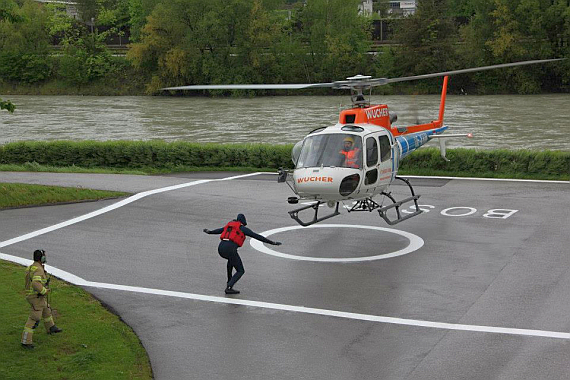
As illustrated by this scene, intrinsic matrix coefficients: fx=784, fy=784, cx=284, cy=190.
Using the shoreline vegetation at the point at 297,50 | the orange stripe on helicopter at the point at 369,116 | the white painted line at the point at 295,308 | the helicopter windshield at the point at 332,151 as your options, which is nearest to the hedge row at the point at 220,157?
the orange stripe on helicopter at the point at 369,116

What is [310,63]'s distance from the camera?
2938 inches

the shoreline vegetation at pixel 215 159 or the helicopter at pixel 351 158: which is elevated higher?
the helicopter at pixel 351 158

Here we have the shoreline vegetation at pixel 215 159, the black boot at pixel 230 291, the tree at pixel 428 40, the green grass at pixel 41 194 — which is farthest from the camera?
the tree at pixel 428 40

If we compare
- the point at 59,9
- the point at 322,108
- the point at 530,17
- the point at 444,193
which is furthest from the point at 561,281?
the point at 59,9

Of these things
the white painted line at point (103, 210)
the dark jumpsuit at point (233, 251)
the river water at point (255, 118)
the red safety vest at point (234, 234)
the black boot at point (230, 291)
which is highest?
the red safety vest at point (234, 234)

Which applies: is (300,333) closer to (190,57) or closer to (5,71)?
(190,57)

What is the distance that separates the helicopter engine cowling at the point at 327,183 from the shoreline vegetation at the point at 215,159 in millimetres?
10601

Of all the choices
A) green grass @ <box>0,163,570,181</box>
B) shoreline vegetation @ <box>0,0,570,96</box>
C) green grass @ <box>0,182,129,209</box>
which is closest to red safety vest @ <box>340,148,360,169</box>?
green grass @ <box>0,182,129,209</box>

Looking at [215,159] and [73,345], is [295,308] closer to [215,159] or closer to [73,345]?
[73,345]

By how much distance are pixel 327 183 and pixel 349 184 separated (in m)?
0.52

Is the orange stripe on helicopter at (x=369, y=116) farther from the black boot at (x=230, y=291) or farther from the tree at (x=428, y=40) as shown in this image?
the tree at (x=428, y=40)

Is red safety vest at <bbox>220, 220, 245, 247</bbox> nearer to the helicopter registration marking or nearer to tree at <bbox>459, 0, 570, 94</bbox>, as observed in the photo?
the helicopter registration marking

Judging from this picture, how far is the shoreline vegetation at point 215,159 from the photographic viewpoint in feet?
83.3

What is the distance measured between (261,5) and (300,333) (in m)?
63.0
